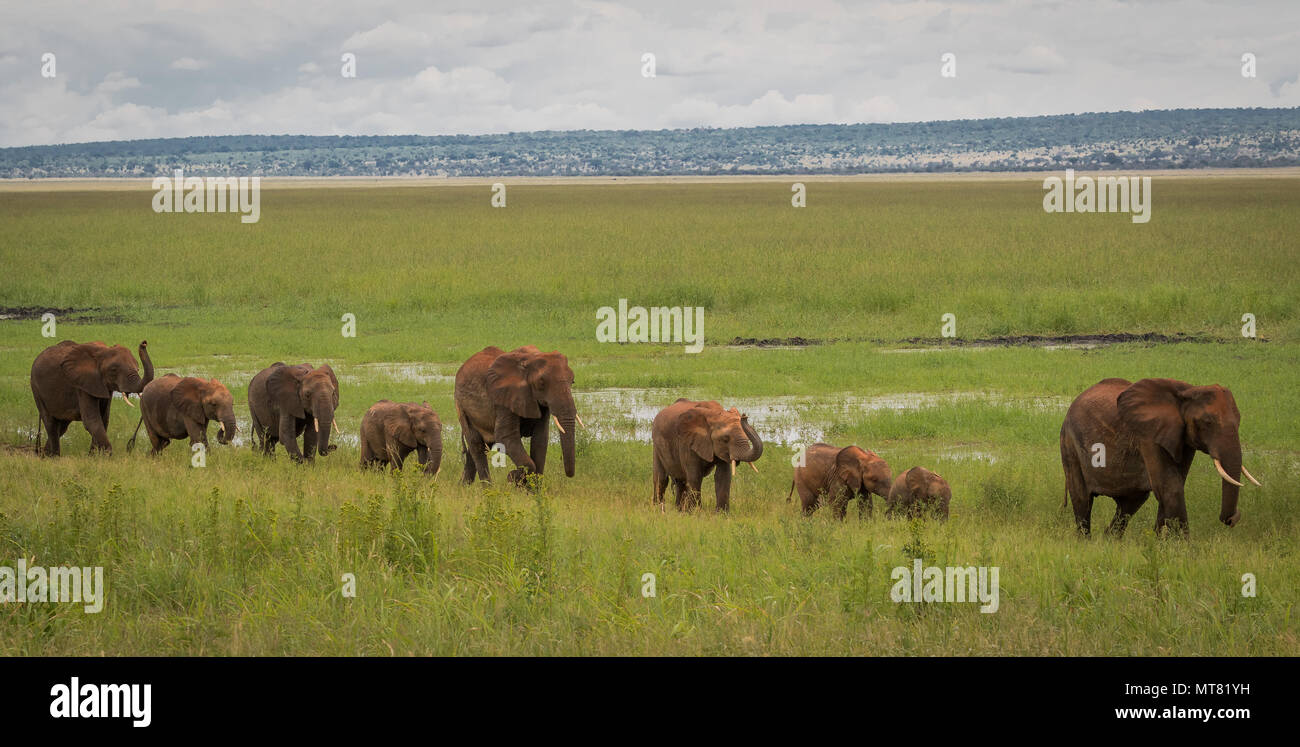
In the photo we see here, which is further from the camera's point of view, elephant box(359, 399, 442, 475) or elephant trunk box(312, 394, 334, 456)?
elephant trunk box(312, 394, 334, 456)

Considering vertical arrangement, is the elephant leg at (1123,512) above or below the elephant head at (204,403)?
below

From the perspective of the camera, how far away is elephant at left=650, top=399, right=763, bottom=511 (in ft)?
40.5

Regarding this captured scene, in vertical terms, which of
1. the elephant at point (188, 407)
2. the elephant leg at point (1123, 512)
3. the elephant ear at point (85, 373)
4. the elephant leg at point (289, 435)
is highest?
the elephant ear at point (85, 373)

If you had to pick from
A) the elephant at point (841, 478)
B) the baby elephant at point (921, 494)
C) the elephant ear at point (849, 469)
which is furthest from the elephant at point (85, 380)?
the baby elephant at point (921, 494)

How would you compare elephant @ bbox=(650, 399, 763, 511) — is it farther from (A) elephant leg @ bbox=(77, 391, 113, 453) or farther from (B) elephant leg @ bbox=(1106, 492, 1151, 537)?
(A) elephant leg @ bbox=(77, 391, 113, 453)

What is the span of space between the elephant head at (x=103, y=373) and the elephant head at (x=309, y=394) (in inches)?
62.6

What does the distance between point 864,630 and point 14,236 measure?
57.5 meters

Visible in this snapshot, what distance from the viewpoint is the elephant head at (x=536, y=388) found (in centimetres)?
1355

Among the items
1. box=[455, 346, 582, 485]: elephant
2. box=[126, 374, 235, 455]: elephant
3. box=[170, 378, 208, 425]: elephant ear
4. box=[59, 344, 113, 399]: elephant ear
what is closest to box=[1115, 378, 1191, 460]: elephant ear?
box=[455, 346, 582, 485]: elephant

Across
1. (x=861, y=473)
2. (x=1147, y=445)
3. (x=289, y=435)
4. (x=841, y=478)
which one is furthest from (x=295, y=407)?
(x=1147, y=445)

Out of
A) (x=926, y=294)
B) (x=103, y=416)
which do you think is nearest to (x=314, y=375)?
(x=103, y=416)

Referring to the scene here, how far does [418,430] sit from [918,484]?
5.59 m

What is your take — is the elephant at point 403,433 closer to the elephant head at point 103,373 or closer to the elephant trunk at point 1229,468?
the elephant head at point 103,373
